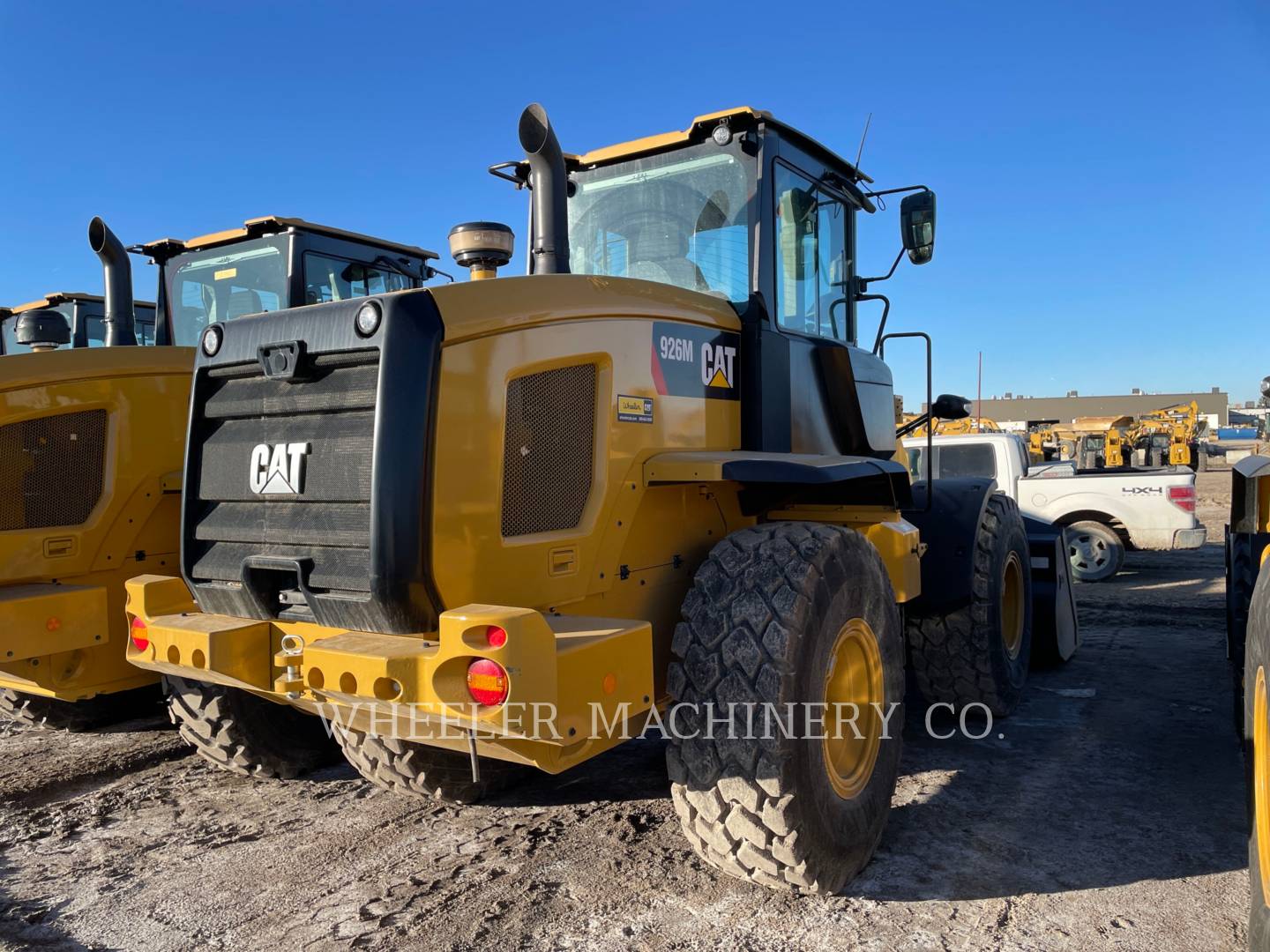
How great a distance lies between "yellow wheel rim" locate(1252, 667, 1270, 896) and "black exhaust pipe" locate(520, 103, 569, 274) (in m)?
2.69

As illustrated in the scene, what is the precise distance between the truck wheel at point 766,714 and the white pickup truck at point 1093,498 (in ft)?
24.4

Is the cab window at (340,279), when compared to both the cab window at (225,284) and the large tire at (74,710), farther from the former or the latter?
the large tire at (74,710)

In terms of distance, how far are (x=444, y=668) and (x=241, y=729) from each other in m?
2.17

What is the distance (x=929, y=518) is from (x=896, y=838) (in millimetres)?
2179

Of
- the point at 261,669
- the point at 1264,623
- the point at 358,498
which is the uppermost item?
the point at 358,498

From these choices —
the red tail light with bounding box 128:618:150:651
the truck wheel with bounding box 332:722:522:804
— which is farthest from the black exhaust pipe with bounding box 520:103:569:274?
the truck wheel with bounding box 332:722:522:804

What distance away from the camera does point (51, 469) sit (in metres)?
4.43

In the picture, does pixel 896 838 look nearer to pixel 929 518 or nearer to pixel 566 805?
pixel 566 805

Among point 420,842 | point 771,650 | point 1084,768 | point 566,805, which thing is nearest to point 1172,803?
point 1084,768

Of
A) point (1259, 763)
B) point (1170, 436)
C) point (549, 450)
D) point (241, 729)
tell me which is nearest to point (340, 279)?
point (241, 729)

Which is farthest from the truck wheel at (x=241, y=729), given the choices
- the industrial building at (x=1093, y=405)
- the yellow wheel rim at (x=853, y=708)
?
the industrial building at (x=1093, y=405)

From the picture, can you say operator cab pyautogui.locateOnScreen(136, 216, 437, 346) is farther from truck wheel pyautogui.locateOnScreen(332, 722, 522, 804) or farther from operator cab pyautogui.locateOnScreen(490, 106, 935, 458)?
truck wheel pyautogui.locateOnScreen(332, 722, 522, 804)

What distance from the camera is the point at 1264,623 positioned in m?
2.77

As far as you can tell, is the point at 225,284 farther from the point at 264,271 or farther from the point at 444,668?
the point at 444,668
